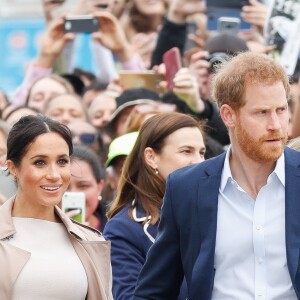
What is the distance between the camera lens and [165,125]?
6.46 m

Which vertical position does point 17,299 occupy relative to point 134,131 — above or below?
above

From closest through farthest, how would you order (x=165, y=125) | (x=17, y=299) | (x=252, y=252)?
1. (x=252, y=252)
2. (x=17, y=299)
3. (x=165, y=125)

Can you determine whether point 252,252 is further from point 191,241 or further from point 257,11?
point 257,11

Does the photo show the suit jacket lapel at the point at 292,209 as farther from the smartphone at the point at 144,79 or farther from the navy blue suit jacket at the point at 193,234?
the smartphone at the point at 144,79

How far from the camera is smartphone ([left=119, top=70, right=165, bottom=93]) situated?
383 inches

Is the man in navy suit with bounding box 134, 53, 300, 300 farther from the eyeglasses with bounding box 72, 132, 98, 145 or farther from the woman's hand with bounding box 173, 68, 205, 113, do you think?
the eyeglasses with bounding box 72, 132, 98, 145

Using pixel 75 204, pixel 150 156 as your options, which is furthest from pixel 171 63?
pixel 150 156

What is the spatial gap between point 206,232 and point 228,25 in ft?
19.0

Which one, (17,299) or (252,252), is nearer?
(252,252)

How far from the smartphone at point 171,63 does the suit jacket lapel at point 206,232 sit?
4226 millimetres

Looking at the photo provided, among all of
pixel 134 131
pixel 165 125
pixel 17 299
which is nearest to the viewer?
pixel 17 299

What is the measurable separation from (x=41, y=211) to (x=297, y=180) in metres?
1.21

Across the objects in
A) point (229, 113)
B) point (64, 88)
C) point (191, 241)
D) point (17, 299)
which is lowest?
point (64, 88)

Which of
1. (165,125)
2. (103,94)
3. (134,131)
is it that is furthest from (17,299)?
(103,94)
